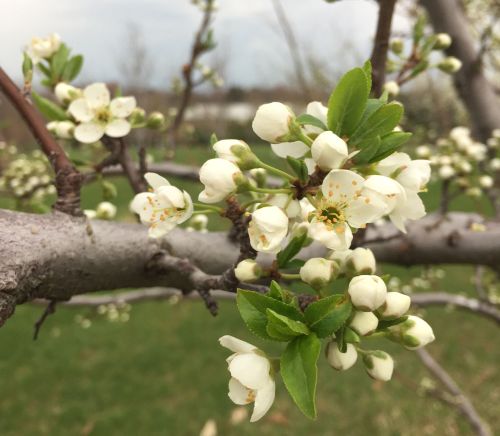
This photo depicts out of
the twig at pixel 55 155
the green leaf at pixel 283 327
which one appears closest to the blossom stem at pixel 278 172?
the green leaf at pixel 283 327

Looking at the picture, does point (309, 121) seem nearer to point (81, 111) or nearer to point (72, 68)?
point (81, 111)

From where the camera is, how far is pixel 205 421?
512 centimetres

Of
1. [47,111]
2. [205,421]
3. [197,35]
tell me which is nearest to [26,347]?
[205,421]

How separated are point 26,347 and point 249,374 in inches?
269

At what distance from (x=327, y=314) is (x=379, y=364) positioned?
246mm

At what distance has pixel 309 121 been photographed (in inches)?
33.1

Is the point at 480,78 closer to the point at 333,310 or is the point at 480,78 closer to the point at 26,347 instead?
the point at 333,310

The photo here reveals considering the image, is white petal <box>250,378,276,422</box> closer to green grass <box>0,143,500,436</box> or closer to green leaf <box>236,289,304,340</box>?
green leaf <box>236,289,304,340</box>

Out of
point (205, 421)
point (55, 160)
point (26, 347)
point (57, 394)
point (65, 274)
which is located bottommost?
point (26, 347)

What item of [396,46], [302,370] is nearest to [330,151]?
[302,370]

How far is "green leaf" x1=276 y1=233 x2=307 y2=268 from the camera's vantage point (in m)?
0.89

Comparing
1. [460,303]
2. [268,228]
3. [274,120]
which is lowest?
[460,303]

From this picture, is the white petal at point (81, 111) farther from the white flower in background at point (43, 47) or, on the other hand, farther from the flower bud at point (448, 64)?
the flower bud at point (448, 64)

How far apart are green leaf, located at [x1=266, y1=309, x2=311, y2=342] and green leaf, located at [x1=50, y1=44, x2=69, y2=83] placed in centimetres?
109
